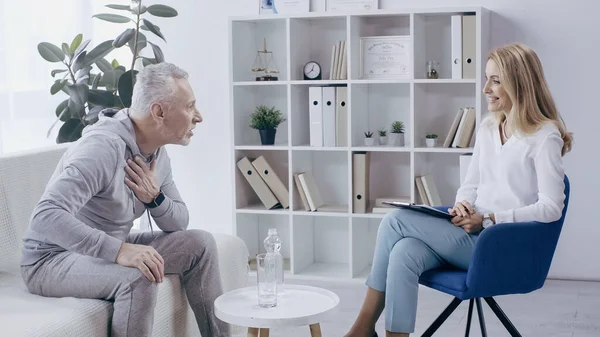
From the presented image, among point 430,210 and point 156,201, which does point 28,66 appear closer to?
point 156,201

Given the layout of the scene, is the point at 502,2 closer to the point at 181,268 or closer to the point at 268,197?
the point at 268,197

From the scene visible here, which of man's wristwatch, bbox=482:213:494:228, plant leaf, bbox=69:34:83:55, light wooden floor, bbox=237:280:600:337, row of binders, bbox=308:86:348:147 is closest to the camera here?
man's wristwatch, bbox=482:213:494:228

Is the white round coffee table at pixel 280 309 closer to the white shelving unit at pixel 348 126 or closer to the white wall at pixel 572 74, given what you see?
the white shelving unit at pixel 348 126

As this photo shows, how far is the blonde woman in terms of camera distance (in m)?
2.75

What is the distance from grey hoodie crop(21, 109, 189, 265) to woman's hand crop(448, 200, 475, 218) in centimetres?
95

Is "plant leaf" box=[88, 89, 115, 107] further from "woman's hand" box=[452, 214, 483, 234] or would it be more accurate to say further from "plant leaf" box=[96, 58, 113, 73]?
"woman's hand" box=[452, 214, 483, 234]

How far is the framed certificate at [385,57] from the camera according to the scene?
429cm

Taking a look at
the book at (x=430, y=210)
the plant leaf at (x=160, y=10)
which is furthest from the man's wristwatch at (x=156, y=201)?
the plant leaf at (x=160, y=10)

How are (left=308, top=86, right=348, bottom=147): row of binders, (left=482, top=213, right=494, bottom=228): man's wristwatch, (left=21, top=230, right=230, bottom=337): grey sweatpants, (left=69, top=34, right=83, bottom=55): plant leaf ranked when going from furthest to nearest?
(left=308, top=86, right=348, bottom=147): row of binders → (left=69, top=34, right=83, bottom=55): plant leaf → (left=482, top=213, right=494, bottom=228): man's wristwatch → (left=21, top=230, right=230, bottom=337): grey sweatpants

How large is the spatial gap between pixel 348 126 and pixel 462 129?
1.91ft

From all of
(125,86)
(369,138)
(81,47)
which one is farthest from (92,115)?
(369,138)

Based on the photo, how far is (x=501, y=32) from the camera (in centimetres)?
430

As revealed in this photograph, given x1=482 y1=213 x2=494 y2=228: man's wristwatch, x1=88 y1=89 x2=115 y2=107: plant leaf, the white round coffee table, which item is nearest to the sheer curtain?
x1=88 y1=89 x2=115 y2=107: plant leaf

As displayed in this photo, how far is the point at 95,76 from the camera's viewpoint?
426cm
